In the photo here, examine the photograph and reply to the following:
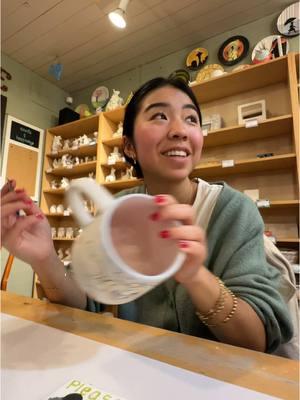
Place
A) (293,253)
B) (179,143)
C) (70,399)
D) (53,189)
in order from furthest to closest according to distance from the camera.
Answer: (53,189), (293,253), (179,143), (70,399)

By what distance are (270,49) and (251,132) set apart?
68 cm

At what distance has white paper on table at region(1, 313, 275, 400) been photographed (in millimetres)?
302

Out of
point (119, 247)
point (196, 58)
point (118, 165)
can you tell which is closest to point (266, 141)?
point (196, 58)

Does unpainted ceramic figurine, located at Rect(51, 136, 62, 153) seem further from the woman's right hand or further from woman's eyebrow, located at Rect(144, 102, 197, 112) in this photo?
the woman's right hand

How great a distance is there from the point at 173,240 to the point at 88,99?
3.33 meters

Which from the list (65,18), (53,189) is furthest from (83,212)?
(53,189)

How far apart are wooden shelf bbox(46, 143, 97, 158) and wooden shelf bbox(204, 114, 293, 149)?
3.96ft

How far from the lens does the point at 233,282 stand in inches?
20.0

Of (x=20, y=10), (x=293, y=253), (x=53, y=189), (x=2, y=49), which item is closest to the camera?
(x=293, y=253)

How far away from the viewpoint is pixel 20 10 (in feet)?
7.42

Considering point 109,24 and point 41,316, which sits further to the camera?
point 109,24

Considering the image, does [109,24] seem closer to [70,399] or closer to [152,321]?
[152,321]

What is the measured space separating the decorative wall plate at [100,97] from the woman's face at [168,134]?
2512mm

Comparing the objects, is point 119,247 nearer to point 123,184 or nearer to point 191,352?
point 191,352
